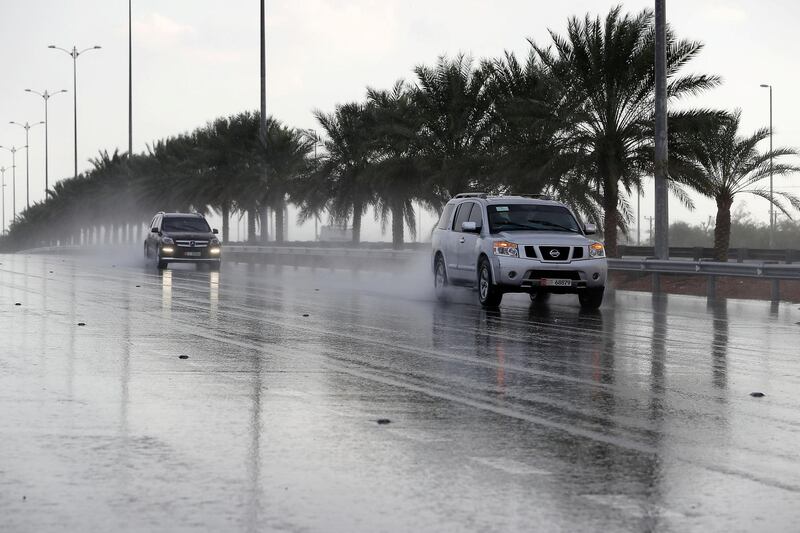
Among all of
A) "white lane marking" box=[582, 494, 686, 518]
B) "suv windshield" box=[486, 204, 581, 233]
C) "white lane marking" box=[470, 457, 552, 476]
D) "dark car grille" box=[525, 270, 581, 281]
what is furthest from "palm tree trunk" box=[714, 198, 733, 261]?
"white lane marking" box=[582, 494, 686, 518]

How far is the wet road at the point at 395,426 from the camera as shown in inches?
238

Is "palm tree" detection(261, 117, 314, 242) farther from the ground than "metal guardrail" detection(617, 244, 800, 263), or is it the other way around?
"palm tree" detection(261, 117, 314, 242)

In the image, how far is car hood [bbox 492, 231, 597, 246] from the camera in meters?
20.8

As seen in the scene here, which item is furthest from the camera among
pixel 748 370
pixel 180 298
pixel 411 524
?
pixel 180 298

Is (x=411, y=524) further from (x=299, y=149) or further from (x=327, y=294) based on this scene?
(x=299, y=149)

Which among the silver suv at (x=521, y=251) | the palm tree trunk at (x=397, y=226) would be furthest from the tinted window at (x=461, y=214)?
the palm tree trunk at (x=397, y=226)

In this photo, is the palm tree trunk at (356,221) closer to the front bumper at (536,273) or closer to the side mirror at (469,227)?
the side mirror at (469,227)

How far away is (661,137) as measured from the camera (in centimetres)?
2767

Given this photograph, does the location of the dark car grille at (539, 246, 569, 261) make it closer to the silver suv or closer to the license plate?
the silver suv

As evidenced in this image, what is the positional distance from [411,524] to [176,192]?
212ft

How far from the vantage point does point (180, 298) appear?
23297 millimetres

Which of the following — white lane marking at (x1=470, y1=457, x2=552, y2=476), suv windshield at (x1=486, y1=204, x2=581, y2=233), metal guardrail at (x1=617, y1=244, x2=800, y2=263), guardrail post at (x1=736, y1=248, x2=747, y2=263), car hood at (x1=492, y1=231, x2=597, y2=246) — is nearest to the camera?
white lane marking at (x1=470, y1=457, x2=552, y2=476)

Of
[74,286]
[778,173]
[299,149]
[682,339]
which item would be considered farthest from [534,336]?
[299,149]

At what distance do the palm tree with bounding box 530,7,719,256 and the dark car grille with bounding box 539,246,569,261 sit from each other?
41.9 ft
